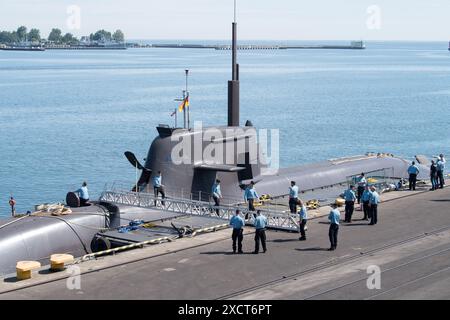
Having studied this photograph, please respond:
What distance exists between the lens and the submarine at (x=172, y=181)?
2531 cm

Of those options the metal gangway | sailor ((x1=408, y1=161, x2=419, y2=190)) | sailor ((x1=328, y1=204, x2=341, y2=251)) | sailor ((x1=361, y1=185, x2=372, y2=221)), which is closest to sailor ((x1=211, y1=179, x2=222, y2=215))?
the metal gangway

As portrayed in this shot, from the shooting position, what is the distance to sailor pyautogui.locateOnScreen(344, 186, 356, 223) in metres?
27.8

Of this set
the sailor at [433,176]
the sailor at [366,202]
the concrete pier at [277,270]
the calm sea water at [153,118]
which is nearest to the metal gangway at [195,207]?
the concrete pier at [277,270]

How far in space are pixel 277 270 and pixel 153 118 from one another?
79127 mm

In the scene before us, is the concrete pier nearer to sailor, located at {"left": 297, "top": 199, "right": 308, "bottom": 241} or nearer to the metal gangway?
sailor, located at {"left": 297, "top": 199, "right": 308, "bottom": 241}

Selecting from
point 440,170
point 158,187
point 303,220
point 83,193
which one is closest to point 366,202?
point 303,220

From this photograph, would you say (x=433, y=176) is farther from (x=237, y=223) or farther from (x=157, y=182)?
(x=237, y=223)

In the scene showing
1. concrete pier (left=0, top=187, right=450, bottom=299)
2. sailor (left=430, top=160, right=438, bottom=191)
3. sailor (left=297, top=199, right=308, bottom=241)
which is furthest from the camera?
sailor (left=430, top=160, right=438, bottom=191)

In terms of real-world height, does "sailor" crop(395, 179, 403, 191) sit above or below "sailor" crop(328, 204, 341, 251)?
below

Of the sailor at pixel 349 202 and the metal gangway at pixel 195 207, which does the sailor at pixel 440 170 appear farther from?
the metal gangway at pixel 195 207

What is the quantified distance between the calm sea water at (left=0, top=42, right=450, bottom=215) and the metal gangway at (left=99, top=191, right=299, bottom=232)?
2669 cm

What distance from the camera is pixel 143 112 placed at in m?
106
